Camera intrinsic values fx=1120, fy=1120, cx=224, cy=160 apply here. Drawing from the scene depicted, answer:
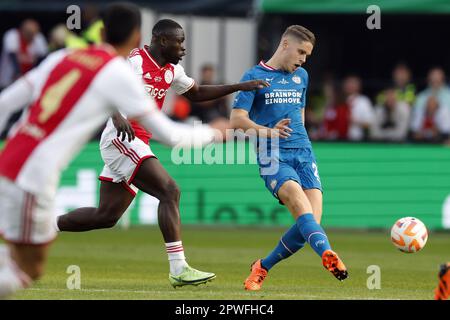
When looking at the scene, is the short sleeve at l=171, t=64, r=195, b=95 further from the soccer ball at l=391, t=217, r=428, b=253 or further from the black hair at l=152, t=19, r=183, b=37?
the soccer ball at l=391, t=217, r=428, b=253

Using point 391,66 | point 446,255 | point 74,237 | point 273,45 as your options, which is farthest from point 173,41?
point 391,66

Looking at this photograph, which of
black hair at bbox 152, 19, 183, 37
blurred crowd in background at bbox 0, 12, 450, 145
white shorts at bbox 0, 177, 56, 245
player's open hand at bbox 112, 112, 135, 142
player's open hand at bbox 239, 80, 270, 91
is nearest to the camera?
white shorts at bbox 0, 177, 56, 245

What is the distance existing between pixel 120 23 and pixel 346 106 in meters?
13.6

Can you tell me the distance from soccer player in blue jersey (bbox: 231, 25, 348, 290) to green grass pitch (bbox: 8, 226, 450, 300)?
0.51 metres

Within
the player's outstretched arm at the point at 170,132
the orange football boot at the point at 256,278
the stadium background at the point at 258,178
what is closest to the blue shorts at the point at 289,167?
the orange football boot at the point at 256,278

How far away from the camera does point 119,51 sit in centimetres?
748

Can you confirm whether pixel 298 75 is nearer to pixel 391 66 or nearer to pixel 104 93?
pixel 104 93

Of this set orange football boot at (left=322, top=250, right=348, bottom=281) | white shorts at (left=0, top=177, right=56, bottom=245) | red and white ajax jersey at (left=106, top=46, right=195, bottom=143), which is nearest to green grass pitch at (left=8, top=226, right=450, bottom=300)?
orange football boot at (left=322, top=250, right=348, bottom=281)

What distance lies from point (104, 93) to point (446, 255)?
9105mm

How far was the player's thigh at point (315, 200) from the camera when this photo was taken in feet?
34.8

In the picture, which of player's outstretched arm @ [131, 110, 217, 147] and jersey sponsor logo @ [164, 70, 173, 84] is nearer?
player's outstretched arm @ [131, 110, 217, 147]

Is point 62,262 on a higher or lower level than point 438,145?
lower

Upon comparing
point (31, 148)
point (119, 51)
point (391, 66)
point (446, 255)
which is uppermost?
point (391, 66)

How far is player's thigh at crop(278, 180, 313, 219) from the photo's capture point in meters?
10.2
